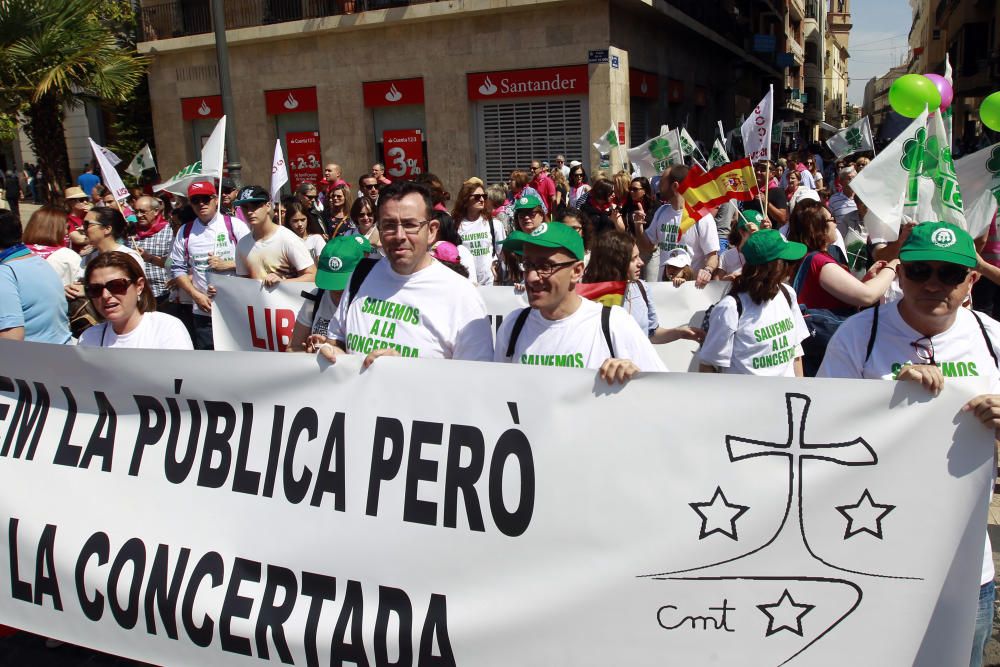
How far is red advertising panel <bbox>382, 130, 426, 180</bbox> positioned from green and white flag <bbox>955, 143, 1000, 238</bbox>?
646 inches

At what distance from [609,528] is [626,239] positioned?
2.06 metres

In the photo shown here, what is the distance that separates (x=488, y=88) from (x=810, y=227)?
48.7 feet

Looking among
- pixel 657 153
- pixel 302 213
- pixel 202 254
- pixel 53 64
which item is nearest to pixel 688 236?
pixel 657 153

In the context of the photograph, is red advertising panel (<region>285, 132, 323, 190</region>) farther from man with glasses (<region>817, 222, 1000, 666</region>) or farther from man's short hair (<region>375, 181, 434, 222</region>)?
man with glasses (<region>817, 222, 1000, 666</region>)

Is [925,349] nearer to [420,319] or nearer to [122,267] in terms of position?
[420,319]

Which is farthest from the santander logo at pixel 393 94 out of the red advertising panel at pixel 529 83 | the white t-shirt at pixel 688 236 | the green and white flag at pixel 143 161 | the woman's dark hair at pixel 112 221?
the woman's dark hair at pixel 112 221

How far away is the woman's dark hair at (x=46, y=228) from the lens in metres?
5.90

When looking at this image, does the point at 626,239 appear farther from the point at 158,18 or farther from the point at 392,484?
the point at 158,18

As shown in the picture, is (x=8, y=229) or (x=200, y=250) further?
(x=200, y=250)

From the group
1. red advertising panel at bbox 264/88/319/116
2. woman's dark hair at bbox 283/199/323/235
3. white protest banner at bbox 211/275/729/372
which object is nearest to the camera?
white protest banner at bbox 211/275/729/372

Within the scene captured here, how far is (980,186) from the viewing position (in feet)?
13.7

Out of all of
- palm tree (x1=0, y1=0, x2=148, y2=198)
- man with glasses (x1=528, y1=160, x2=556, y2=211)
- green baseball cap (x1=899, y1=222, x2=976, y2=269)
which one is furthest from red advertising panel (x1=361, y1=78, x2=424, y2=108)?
green baseball cap (x1=899, y1=222, x2=976, y2=269)

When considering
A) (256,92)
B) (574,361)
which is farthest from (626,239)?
(256,92)

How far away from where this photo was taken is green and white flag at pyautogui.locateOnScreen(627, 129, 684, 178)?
30.8ft
